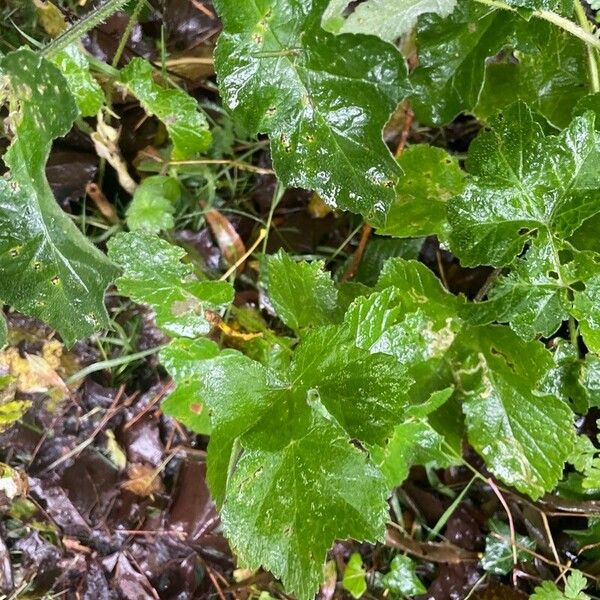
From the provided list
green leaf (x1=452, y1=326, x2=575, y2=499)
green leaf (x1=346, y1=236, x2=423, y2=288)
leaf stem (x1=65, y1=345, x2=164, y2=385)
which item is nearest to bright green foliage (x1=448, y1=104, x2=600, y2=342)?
green leaf (x1=452, y1=326, x2=575, y2=499)

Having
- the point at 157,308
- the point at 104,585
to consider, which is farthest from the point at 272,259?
the point at 104,585

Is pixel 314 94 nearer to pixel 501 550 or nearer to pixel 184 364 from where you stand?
pixel 184 364

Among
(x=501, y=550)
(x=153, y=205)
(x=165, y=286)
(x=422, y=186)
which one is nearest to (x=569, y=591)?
(x=501, y=550)

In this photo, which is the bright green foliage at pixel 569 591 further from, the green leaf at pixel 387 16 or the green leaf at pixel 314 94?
the green leaf at pixel 387 16

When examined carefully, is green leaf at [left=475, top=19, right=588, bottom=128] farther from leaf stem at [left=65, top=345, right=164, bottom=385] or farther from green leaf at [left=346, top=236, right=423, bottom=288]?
leaf stem at [left=65, top=345, right=164, bottom=385]

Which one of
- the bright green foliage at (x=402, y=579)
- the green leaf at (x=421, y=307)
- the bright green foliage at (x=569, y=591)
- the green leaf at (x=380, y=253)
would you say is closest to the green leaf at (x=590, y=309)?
the green leaf at (x=421, y=307)
